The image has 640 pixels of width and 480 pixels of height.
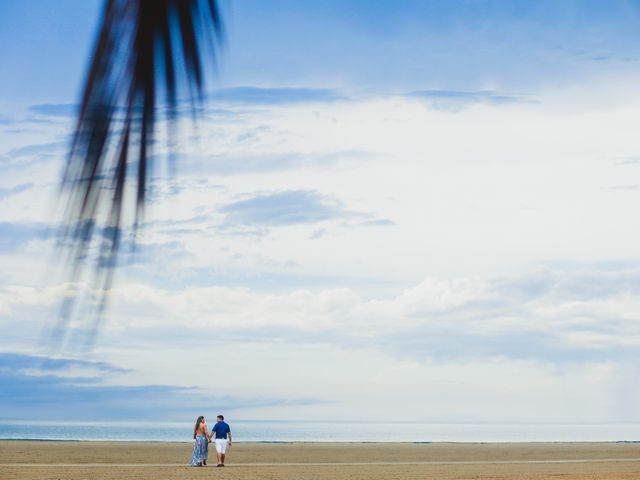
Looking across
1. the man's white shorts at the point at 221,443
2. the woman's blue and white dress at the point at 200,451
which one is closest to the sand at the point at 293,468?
the woman's blue and white dress at the point at 200,451

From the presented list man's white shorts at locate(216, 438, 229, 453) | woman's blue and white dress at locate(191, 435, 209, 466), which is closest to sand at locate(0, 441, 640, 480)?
woman's blue and white dress at locate(191, 435, 209, 466)

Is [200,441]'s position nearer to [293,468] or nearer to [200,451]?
[200,451]

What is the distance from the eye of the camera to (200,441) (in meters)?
25.0

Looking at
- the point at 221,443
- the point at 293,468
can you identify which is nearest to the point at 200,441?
the point at 221,443

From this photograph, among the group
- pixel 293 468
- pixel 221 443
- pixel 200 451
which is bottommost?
pixel 293 468

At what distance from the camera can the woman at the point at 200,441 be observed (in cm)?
2428

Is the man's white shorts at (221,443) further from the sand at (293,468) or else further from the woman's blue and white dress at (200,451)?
the sand at (293,468)

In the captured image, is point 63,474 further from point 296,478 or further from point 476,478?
point 476,478

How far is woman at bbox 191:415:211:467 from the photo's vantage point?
24.3 m

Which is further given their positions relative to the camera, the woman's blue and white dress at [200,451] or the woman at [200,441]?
the woman's blue and white dress at [200,451]

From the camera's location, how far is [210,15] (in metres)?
0.80

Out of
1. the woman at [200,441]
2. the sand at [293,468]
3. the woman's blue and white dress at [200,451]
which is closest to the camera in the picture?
the sand at [293,468]

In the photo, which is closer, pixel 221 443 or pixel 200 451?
pixel 221 443

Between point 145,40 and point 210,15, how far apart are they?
0.20ft
